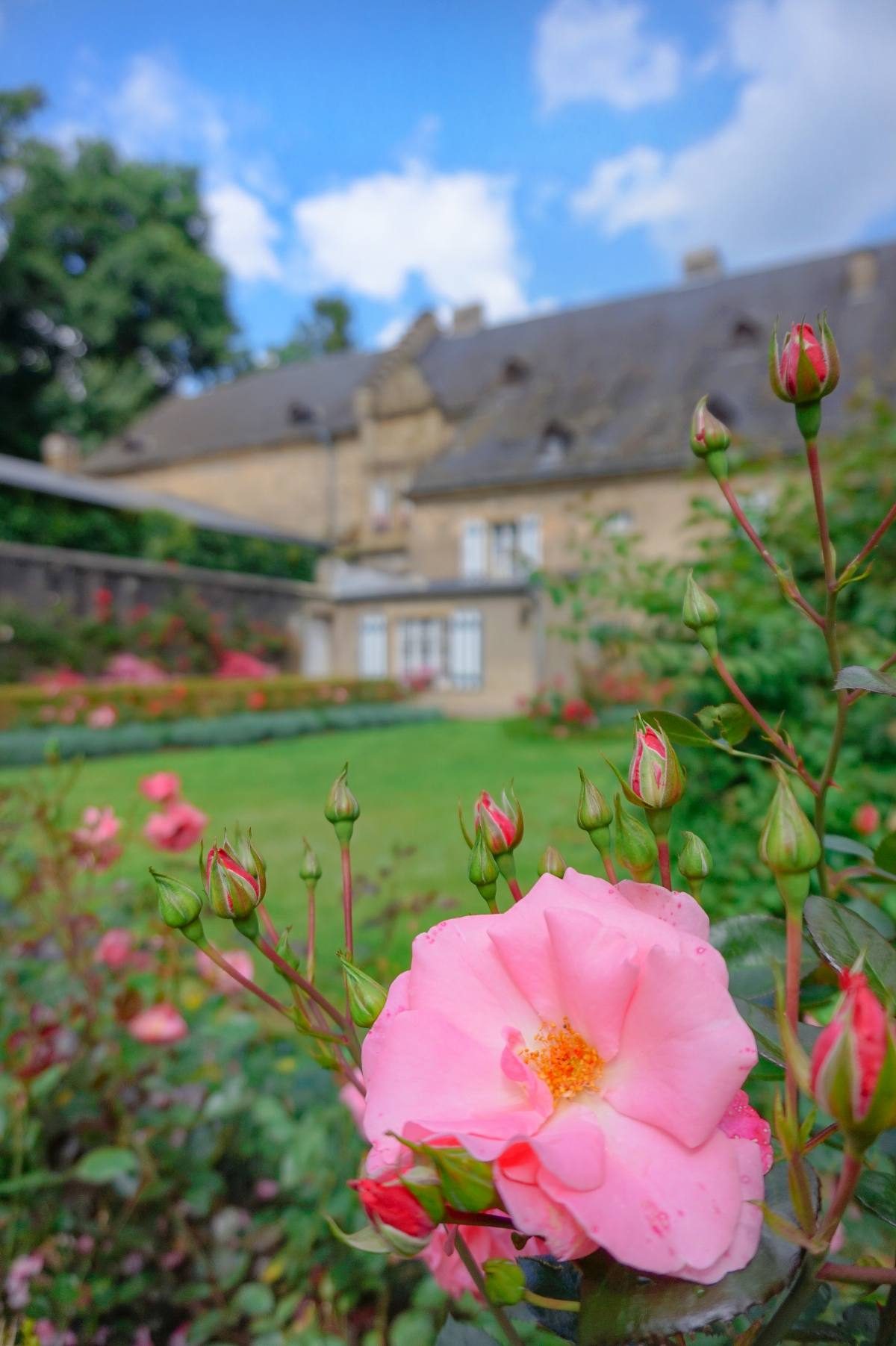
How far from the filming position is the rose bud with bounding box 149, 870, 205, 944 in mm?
415

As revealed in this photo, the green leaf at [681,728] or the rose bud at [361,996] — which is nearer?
the rose bud at [361,996]

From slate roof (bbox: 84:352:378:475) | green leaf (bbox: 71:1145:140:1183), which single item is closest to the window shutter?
slate roof (bbox: 84:352:378:475)

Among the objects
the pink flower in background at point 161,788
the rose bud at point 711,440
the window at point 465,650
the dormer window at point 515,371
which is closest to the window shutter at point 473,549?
the window at point 465,650

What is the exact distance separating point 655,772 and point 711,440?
24 cm

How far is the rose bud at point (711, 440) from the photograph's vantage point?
20.7 inches

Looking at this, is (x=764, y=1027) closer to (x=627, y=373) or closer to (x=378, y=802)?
(x=378, y=802)

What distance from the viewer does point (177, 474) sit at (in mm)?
23797

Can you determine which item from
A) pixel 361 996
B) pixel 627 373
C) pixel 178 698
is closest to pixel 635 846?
pixel 361 996

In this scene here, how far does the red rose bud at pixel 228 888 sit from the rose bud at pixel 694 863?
7.6 inches

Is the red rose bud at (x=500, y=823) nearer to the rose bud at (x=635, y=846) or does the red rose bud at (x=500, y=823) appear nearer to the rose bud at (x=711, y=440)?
the rose bud at (x=635, y=846)

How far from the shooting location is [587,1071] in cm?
33

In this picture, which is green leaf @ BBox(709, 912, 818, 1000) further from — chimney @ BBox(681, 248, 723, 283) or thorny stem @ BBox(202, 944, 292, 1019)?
chimney @ BBox(681, 248, 723, 283)

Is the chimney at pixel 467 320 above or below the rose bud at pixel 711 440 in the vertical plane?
above

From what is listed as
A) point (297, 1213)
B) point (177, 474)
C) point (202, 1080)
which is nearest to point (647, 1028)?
point (297, 1213)
